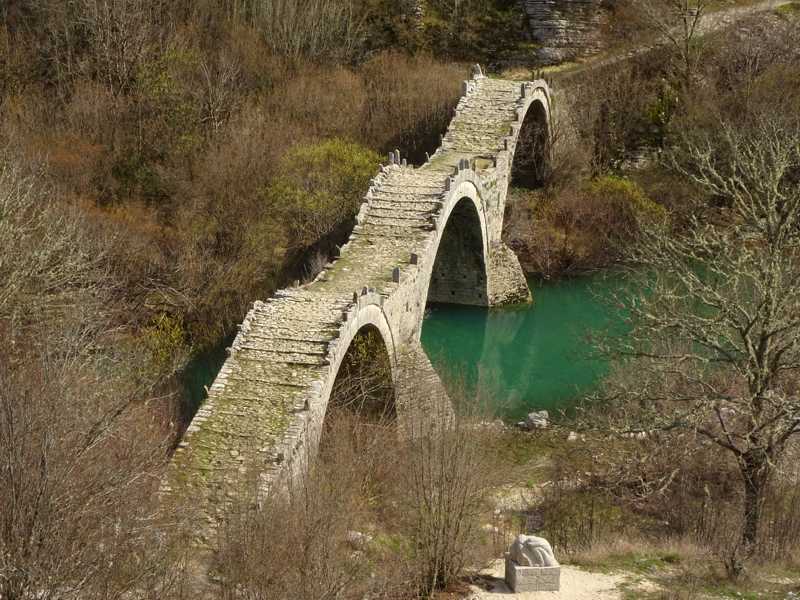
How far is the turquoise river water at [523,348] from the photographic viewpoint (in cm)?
2784

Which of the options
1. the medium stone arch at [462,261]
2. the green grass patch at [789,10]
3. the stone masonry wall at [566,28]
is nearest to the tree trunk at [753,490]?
the medium stone arch at [462,261]

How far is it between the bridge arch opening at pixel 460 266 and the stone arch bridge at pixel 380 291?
0.09 feet

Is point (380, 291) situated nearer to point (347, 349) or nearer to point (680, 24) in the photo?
point (347, 349)

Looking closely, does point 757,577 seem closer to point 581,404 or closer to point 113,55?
point 581,404

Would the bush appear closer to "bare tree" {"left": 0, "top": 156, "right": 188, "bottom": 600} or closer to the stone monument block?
"bare tree" {"left": 0, "top": 156, "right": 188, "bottom": 600}

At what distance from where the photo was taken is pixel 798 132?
104 ft

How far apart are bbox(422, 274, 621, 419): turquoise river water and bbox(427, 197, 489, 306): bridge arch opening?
1.09 ft

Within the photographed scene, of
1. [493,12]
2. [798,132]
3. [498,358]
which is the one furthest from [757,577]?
[493,12]

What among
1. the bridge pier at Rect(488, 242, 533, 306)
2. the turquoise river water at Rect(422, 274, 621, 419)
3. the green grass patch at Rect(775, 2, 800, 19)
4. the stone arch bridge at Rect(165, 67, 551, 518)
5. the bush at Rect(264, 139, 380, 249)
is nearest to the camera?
the stone arch bridge at Rect(165, 67, 551, 518)

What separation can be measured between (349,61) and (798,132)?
1694 centimetres

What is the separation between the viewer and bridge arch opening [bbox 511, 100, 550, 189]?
125ft

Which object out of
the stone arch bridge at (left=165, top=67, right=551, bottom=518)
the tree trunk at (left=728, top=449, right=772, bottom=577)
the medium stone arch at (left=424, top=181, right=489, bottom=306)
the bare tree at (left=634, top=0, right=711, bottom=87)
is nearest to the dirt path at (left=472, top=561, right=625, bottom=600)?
the tree trunk at (left=728, top=449, right=772, bottom=577)

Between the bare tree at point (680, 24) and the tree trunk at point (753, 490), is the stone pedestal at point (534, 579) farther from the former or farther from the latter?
the bare tree at point (680, 24)

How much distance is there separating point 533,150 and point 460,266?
6.17 m
